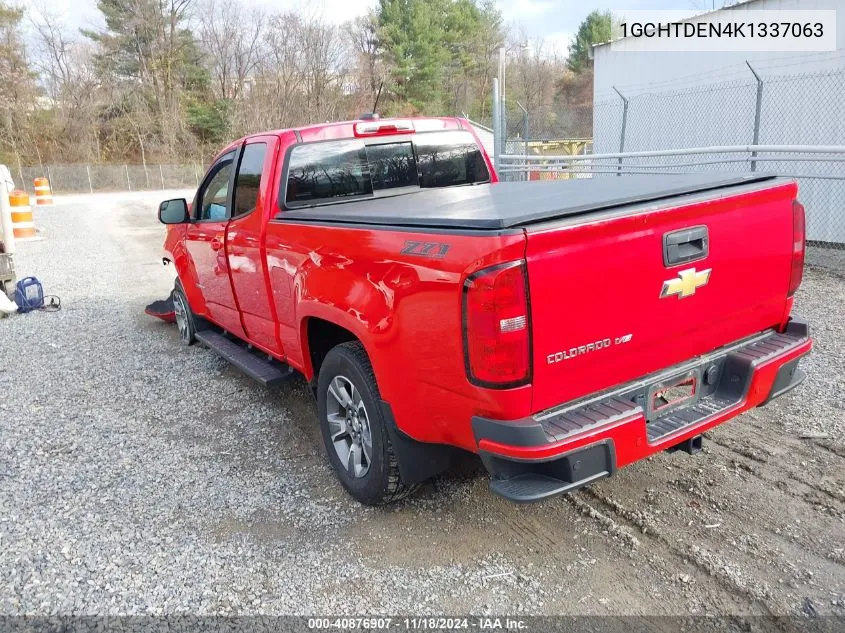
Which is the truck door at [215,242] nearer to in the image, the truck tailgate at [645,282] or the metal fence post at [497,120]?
the truck tailgate at [645,282]

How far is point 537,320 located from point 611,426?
1.74ft

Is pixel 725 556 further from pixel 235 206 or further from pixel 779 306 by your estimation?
pixel 235 206

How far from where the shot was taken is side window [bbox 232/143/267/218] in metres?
4.29

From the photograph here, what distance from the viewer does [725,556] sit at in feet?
9.34

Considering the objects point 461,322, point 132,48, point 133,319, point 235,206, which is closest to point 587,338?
point 461,322

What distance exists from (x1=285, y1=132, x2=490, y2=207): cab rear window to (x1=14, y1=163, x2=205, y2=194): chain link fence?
1707 inches

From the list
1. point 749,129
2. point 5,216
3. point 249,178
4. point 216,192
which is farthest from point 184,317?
point 749,129

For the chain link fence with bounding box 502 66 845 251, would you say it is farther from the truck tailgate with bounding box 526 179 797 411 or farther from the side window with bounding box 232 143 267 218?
the side window with bounding box 232 143 267 218

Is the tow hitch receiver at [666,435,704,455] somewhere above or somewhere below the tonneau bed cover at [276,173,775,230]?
below

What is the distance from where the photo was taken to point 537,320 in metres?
2.39

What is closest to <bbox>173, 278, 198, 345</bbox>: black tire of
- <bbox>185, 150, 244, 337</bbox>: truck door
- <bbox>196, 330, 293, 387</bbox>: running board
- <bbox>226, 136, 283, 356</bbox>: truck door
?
<bbox>196, 330, 293, 387</bbox>: running board

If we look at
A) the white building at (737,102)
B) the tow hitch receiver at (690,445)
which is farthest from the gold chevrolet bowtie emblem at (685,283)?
the white building at (737,102)

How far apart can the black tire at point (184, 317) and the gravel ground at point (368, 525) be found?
136cm

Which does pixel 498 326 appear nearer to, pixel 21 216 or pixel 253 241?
pixel 253 241
